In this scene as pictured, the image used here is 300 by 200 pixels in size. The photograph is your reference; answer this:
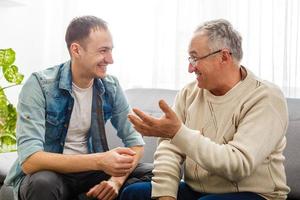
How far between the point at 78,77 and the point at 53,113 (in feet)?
0.64

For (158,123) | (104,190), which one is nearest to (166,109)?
(158,123)

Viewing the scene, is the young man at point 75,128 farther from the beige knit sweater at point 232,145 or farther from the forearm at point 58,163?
the beige knit sweater at point 232,145

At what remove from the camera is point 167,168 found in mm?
1559

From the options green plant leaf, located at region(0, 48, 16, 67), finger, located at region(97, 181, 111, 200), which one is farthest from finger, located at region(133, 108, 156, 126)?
green plant leaf, located at region(0, 48, 16, 67)

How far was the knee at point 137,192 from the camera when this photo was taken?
156 centimetres

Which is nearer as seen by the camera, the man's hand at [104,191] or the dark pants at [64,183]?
the dark pants at [64,183]

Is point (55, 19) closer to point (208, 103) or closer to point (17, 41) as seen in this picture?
point (17, 41)

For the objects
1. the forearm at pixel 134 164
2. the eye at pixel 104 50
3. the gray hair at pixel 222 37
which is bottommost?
the forearm at pixel 134 164

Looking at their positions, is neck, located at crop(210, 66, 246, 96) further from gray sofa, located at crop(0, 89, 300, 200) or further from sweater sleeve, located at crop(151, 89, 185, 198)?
gray sofa, located at crop(0, 89, 300, 200)

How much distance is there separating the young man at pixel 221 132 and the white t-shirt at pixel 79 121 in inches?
13.8

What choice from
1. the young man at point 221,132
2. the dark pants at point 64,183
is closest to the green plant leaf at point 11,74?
the dark pants at point 64,183

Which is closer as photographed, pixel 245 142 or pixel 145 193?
pixel 245 142

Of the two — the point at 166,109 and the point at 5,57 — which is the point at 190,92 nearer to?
the point at 166,109

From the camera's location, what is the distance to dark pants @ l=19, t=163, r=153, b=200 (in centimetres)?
148
